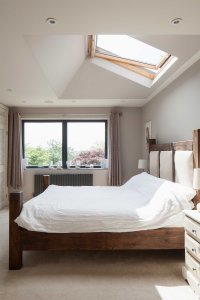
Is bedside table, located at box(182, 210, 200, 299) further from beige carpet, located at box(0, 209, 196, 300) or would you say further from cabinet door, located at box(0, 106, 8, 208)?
cabinet door, located at box(0, 106, 8, 208)

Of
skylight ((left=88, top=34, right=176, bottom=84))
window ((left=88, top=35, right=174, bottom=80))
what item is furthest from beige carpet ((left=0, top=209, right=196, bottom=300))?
window ((left=88, top=35, right=174, bottom=80))

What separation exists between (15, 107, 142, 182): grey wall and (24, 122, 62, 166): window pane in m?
0.34

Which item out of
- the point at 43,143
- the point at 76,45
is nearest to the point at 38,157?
the point at 43,143

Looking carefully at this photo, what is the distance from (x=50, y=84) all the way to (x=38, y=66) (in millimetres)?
773

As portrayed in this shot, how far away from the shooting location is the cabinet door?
5581 mm

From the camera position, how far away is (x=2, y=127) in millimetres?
5590

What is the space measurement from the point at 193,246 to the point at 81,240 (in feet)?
3.58

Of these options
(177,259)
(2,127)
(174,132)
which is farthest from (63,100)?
(177,259)

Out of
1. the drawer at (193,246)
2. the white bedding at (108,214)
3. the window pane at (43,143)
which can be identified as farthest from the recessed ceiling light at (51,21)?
the window pane at (43,143)

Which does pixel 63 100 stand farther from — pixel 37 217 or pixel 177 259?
pixel 177 259

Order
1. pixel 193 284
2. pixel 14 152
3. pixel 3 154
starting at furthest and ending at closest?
pixel 14 152
pixel 3 154
pixel 193 284

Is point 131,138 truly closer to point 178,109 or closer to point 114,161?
point 114,161

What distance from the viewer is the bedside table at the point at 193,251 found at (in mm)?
2072

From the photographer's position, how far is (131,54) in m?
4.13
